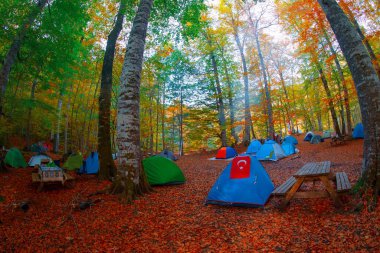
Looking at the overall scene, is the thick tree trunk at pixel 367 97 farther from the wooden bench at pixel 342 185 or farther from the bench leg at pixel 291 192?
the bench leg at pixel 291 192

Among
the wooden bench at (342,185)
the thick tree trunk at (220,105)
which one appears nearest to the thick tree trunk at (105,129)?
the wooden bench at (342,185)

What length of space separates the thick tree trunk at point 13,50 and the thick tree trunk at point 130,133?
222 inches

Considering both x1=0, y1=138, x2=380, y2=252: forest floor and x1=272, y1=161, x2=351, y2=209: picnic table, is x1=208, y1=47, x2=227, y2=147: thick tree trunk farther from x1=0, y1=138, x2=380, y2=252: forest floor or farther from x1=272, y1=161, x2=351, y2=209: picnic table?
x1=272, y1=161, x2=351, y2=209: picnic table

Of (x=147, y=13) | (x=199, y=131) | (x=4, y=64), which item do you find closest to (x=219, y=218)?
(x=147, y=13)

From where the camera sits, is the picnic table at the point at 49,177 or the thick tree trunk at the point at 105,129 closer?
the picnic table at the point at 49,177

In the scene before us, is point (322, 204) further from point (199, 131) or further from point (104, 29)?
point (199, 131)

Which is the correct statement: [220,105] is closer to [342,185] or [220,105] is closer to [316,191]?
[316,191]

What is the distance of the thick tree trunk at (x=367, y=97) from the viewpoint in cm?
436

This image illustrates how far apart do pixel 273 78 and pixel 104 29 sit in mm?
22216

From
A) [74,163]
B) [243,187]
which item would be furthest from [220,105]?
[243,187]

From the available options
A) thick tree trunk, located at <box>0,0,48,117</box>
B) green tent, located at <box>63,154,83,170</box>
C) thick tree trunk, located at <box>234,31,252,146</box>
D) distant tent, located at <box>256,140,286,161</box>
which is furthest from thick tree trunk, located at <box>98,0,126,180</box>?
thick tree trunk, located at <box>234,31,252,146</box>

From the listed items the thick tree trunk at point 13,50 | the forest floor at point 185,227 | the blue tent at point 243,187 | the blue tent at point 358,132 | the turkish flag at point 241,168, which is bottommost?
the forest floor at point 185,227

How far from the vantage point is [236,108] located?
24406 mm

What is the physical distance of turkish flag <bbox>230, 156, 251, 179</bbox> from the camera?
579cm
